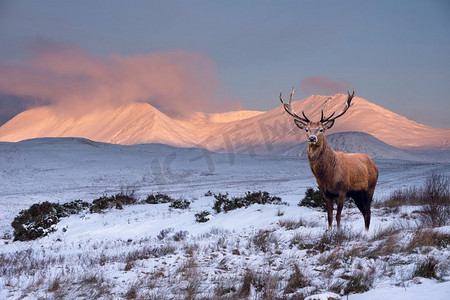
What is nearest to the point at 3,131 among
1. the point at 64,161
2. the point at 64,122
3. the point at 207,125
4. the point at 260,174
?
the point at 64,122

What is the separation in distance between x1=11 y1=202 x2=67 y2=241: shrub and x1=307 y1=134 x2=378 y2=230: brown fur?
9145 millimetres

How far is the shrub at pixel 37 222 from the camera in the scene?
11.8 m

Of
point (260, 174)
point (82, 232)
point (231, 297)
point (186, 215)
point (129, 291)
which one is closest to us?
point (231, 297)

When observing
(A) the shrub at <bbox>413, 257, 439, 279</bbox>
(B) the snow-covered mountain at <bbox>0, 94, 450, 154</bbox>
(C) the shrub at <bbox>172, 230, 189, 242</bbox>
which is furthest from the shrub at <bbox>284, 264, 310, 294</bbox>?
(B) the snow-covered mountain at <bbox>0, 94, 450, 154</bbox>

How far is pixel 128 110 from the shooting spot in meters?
158

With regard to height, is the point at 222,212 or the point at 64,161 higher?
the point at 64,161

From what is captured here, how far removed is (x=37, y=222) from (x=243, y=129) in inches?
4520

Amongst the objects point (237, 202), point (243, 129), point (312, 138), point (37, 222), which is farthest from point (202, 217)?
point (243, 129)

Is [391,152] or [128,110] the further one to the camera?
[128,110]

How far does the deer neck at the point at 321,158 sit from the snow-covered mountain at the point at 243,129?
77.4 meters

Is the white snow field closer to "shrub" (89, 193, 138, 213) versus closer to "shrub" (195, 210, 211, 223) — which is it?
"shrub" (195, 210, 211, 223)

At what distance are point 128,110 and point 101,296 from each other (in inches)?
6256

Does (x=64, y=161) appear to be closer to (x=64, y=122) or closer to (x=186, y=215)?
(x=186, y=215)

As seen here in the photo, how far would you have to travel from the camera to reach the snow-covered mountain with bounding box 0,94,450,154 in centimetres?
10931
